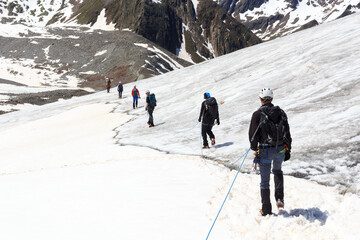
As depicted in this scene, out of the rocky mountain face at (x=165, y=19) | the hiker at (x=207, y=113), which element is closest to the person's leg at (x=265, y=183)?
the hiker at (x=207, y=113)

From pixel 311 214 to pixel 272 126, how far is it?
1.92 metres

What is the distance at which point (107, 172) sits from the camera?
9.49 metres

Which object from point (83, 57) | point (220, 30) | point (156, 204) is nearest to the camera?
point (156, 204)

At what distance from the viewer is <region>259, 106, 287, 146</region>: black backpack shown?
5.68 meters

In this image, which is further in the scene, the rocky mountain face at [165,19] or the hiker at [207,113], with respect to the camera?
the rocky mountain face at [165,19]

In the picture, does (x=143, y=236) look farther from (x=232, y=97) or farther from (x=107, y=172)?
(x=232, y=97)

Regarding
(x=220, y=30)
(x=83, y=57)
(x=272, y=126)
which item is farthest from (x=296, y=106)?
(x=220, y=30)

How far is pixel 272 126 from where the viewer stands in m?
5.66

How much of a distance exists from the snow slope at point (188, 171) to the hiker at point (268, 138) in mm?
517

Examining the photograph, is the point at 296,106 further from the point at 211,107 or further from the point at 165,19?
the point at 165,19

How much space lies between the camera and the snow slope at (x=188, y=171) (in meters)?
5.59

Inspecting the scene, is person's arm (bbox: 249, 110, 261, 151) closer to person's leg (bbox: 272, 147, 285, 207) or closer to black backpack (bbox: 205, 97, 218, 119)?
person's leg (bbox: 272, 147, 285, 207)

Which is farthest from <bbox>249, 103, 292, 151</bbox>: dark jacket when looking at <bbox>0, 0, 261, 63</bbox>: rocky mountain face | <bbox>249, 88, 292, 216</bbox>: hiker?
<bbox>0, 0, 261, 63</bbox>: rocky mountain face

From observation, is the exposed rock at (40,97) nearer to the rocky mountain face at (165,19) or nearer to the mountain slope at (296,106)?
the mountain slope at (296,106)
